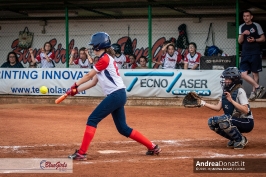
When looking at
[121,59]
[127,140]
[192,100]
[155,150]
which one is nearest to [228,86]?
[192,100]

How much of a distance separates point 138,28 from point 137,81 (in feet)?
14.2

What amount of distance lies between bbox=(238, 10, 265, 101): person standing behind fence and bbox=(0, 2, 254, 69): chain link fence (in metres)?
2.98

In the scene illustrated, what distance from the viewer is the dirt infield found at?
7225 millimetres

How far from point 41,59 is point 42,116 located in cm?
504

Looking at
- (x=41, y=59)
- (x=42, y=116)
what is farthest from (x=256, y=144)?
(x=41, y=59)

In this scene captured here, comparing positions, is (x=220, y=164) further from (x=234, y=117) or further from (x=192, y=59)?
(x=192, y=59)

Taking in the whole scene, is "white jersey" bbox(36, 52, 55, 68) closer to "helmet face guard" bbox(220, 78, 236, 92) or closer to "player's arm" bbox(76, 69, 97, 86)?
"helmet face guard" bbox(220, 78, 236, 92)

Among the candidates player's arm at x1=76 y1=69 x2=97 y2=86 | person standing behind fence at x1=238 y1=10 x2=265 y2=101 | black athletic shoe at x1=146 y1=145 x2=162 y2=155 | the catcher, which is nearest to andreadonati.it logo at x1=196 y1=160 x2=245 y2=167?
black athletic shoe at x1=146 y1=145 x2=162 y2=155

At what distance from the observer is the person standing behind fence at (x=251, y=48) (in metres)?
14.6

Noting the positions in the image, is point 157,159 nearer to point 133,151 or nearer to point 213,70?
point 133,151

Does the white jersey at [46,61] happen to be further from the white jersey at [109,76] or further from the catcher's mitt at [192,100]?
the white jersey at [109,76]

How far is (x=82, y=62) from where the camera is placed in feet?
57.9

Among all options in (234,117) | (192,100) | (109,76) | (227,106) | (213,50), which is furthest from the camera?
(213,50)

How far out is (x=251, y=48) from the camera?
14805 millimetres
